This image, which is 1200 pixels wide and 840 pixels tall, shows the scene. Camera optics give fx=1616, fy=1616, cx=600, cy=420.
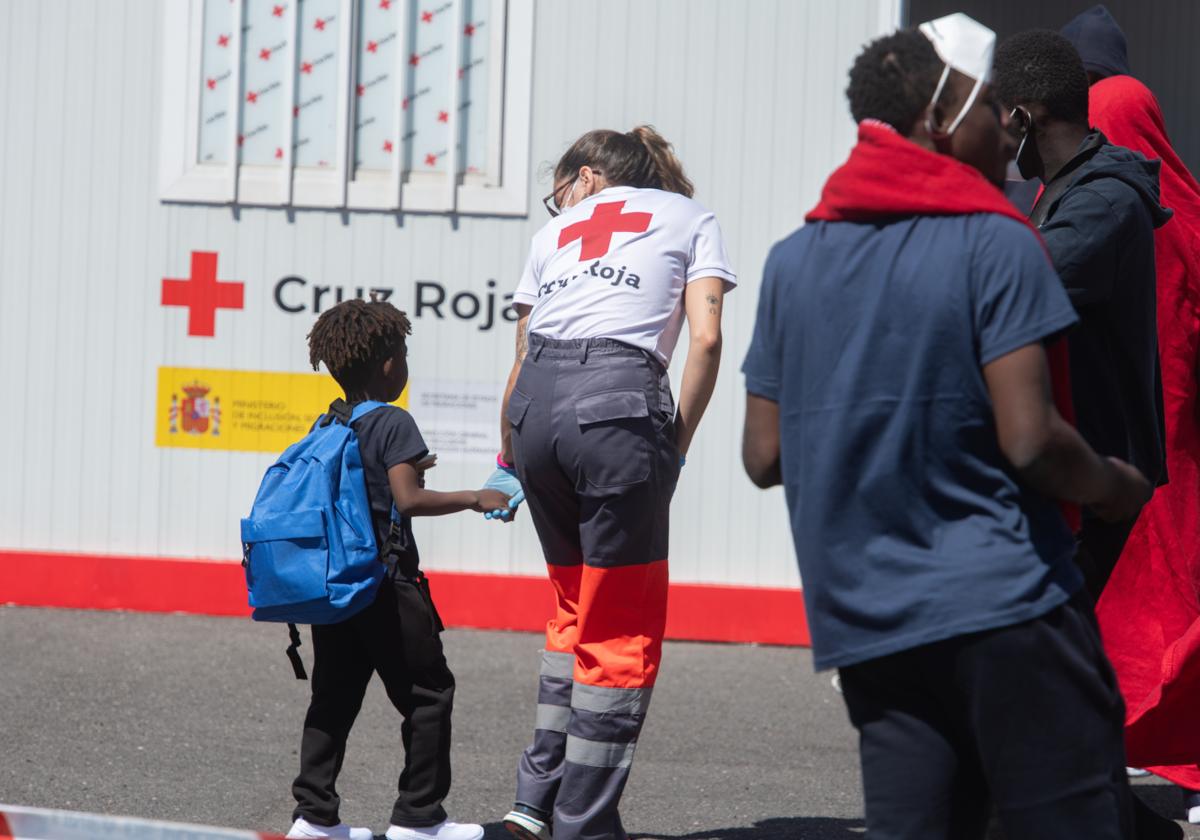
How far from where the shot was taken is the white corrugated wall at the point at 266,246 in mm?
6598

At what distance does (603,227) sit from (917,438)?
1.71 meters

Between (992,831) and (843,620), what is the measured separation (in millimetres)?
1511

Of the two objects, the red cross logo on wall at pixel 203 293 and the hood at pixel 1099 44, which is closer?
the hood at pixel 1099 44

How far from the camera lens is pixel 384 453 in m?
3.84

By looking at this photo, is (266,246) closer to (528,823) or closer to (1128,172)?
(528,823)

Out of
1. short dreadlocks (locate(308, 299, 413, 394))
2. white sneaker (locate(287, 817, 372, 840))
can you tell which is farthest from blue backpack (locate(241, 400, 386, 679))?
white sneaker (locate(287, 817, 372, 840))

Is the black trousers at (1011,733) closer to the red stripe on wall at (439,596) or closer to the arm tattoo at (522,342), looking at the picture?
the arm tattoo at (522,342)

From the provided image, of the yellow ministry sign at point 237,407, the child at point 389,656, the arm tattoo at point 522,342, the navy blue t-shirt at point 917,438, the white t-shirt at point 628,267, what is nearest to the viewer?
the navy blue t-shirt at point 917,438

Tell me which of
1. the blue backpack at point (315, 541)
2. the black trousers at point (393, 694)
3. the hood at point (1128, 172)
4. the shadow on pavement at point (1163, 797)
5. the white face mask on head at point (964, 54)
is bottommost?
the shadow on pavement at point (1163, 797)

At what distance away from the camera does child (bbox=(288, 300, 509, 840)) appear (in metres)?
3.84

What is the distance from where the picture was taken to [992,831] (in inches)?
141

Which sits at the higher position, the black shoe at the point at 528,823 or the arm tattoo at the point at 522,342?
the arm tattoo at the point at 522,342

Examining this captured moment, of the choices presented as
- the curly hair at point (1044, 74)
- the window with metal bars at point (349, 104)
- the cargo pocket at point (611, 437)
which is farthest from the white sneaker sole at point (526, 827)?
the window with metal bars at point (349, 104)

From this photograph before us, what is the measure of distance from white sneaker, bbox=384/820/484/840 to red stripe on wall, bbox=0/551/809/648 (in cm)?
274
